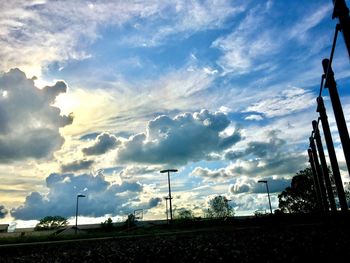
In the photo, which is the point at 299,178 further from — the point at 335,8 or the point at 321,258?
the point at 321,258

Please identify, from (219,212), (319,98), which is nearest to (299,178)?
(219,212)

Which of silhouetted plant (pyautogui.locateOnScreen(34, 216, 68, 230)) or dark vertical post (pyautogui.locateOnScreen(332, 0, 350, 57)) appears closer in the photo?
dark vertical post (pyautogui.locateOnScreen(332, 0, 350, 57))

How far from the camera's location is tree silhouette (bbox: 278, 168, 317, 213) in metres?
70.9

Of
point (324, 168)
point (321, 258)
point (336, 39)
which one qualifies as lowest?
point (321, 258)

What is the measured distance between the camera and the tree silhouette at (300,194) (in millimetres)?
70938

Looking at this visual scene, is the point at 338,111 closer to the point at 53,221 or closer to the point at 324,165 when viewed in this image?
the point at 324,165

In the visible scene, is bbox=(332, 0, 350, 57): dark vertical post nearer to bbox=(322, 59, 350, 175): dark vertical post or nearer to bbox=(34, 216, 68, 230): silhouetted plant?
bbox=(322, 59, 350, 175): dark vertical post

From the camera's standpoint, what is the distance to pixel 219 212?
303 feet

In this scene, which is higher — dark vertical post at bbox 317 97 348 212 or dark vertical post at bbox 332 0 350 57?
dark vertical post at bbox 332 0 350 57

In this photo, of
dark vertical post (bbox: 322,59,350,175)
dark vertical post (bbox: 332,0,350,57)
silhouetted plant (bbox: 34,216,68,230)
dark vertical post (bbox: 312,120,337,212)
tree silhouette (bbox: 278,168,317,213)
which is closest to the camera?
dark vertical post (bbox: 332,0,350,57)

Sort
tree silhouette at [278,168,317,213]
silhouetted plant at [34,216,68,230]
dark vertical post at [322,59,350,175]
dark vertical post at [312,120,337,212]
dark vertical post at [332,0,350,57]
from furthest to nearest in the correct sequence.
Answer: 1. silhouetted plant at [34,216,68,230]
2. tree silhouette at [278,168,317,213]
3. dark vertical post at [312,120,337,212]
4. dark vertical post at [322,59,350,175]
5. dark vertical post at [332,0,350,57]

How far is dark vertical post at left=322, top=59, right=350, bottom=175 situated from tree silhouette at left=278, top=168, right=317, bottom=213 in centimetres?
6150

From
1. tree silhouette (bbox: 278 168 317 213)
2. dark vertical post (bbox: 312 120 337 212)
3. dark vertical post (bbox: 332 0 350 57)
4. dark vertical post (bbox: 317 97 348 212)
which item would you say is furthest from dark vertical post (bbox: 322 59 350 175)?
tree silhouette (bbox: 278 168 317 213)

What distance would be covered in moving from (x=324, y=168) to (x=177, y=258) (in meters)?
21.1
